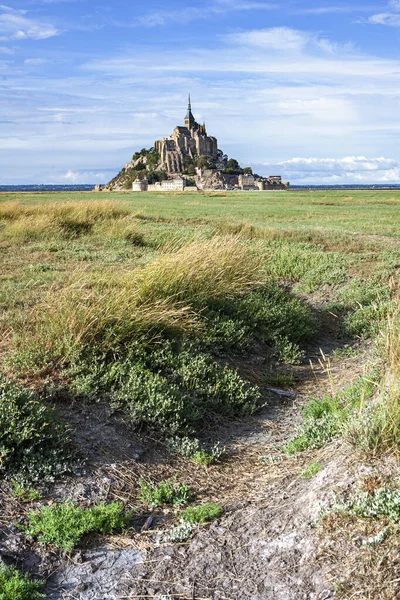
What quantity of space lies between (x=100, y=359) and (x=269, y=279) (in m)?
5.63

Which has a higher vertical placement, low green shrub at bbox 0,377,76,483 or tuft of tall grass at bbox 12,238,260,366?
tuft of tall grass at bbox 12,238,260,366

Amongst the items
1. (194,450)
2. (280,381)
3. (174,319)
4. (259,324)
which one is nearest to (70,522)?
(194,450)

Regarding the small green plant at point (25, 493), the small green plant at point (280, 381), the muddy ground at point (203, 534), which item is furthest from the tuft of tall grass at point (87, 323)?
the small green plant at point (25, 493)

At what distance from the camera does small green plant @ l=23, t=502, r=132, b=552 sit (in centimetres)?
460

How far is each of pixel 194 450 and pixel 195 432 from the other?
429 millimetres

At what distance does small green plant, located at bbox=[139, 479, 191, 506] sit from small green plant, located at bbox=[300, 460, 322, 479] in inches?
40.9

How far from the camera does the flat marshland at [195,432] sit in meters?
4.19

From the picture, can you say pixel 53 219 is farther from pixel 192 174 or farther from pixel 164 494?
pixel 192 174

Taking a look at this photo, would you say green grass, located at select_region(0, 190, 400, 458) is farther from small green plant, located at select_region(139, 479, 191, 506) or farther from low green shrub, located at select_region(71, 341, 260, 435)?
small green plant, located at select_region(139, 479, 191, 506)

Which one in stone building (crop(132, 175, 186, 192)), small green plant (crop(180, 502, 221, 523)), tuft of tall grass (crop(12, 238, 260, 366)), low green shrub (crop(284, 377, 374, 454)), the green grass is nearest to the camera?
small green plant (crop(180, 502, 221, 523))

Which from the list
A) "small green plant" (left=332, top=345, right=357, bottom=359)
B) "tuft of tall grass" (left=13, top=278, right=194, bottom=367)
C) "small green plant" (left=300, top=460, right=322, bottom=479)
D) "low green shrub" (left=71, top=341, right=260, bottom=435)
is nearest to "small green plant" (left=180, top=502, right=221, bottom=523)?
"small green plant" (left=300, top=460, right=322, bottom=479)

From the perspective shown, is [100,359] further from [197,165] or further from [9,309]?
[197,165]

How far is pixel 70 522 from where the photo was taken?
4.70m

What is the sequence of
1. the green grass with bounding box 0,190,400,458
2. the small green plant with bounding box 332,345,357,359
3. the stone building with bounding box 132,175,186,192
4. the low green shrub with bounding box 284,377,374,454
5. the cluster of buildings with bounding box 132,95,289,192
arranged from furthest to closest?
the cluster of buildings with bounding box 132,95,289,192, the stone building with bounding box 132,175,186,192, the small green plant with bounding box 332,345,357,359, the green grass with bounding box 0,190,400,458, the low green shrub with bounding box 284,377,374,454
